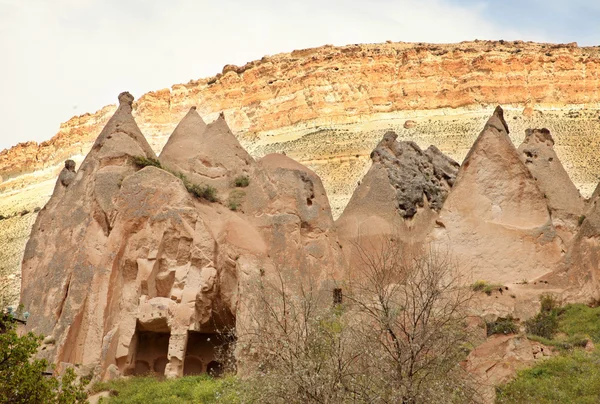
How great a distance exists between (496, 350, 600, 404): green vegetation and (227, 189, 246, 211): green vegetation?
11.2 m

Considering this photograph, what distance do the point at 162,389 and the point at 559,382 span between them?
32.6 feet

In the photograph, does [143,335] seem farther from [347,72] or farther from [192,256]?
[347,72]

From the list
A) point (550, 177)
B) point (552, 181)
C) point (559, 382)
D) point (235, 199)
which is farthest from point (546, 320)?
point (235, 199)

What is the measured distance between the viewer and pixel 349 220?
32.7 metres

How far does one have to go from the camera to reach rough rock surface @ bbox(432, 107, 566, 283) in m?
30.3

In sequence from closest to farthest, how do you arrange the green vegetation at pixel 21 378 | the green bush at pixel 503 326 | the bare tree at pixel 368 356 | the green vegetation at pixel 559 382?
the bare tree at pixel 368 356 → the green vegetation at pixel 21 378 → the green vegetation at pixel 559 382 → the green bush at pixel 503 326

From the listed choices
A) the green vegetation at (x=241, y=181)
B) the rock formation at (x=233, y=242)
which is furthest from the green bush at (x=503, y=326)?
the green vegetation at (x=241, y=181)

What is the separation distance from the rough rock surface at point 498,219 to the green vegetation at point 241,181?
640cm

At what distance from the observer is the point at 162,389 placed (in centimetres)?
2519

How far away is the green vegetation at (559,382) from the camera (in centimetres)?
2238

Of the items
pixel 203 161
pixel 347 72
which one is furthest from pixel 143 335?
pixel 347 72

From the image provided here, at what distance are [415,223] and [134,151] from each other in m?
9.66

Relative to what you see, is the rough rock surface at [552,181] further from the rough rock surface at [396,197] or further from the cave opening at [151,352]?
the cave opening at [151,352]

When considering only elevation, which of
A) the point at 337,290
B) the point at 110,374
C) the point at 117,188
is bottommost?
Answer: the point at 110,374
